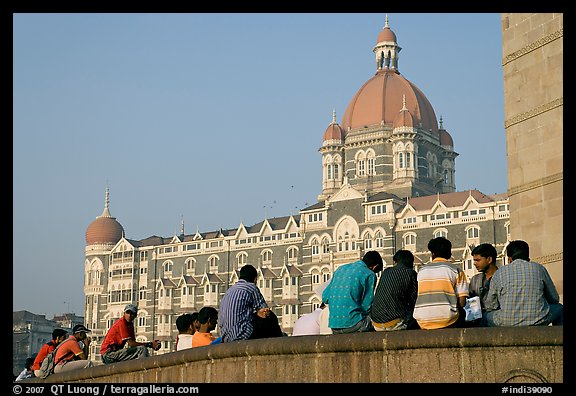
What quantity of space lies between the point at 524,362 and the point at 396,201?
55.3m

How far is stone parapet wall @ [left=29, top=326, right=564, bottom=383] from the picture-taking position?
7195 mm

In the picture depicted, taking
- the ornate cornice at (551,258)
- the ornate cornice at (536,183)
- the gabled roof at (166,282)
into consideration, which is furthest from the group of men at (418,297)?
the gabled roof at (166,282)

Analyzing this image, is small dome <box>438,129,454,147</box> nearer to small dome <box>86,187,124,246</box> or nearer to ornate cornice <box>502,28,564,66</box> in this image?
small dome <box>86,187,124,246</box>

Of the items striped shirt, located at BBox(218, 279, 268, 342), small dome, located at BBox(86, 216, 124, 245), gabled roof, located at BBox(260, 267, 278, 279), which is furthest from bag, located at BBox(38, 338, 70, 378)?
small dome, located at BBox(86, 216, 124, 245)

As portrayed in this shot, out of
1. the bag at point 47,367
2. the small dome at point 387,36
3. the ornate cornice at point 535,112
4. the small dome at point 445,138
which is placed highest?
the small dome at point 387,36

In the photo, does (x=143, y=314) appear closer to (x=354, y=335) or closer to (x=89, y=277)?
(x=89, y=277)

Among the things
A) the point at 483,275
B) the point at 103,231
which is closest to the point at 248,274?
the point at 483,275

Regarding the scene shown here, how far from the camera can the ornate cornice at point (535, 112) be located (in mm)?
13023

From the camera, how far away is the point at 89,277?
7700 centimetres

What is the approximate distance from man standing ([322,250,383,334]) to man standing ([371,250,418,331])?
0.31 meters

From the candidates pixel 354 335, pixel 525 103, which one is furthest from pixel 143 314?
pixel 354 335

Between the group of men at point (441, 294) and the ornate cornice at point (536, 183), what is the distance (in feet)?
14.9

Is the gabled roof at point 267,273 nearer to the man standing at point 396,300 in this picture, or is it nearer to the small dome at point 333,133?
the small dome at point 333,133
